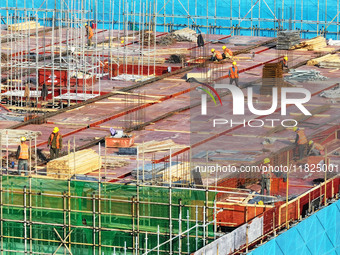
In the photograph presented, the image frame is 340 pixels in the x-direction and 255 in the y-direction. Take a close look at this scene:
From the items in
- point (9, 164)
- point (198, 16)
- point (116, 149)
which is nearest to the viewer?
point (9, 164)

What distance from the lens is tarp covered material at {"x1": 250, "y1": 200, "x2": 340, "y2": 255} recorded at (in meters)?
46.7

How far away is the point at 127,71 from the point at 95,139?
1685 cm

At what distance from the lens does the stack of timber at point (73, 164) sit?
49647 mm

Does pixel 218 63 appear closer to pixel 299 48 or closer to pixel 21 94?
pixel 299 48

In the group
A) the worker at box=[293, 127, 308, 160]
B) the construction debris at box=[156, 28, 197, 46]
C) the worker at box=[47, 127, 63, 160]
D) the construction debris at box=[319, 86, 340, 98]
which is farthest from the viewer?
the construction debris at box=[156, 28, 197, 46]

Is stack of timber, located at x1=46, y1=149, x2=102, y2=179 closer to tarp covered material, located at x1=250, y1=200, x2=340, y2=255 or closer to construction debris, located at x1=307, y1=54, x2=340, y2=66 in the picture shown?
tarp covered material, located at x1=250, y1=200, x2=340, y2=255

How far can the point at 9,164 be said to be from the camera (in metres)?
52.1

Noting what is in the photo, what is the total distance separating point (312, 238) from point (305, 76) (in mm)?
21285

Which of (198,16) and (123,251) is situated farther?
(198,16)

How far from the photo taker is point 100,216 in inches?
1855

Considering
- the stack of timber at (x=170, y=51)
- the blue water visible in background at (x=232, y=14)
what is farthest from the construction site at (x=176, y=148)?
the blue water visible in background at (x=232, y=14)

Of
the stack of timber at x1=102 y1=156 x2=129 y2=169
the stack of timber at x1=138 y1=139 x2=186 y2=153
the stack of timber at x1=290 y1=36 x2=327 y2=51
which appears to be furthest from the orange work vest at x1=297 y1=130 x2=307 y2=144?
the stack of timber at x1=290 y1=36 x2=327 y2=51

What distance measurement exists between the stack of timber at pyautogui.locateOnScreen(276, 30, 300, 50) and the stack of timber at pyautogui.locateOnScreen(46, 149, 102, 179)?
96.1 feet

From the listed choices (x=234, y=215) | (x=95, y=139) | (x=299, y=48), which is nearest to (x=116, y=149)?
(x=95, y=139)
